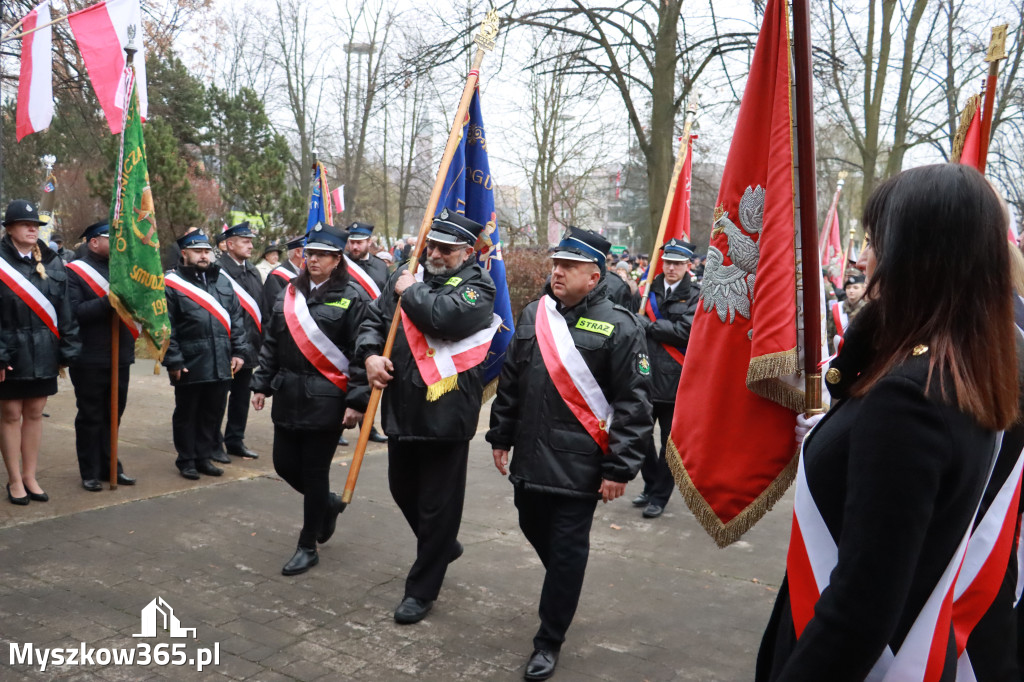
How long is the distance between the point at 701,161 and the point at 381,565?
68.6 feet

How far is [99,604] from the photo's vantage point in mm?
4641

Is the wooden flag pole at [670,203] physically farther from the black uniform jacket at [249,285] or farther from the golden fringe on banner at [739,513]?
the golden fringe on banner at [739,513]

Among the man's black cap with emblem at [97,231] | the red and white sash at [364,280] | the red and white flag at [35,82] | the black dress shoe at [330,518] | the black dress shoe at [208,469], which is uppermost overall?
the red and white flag at [35,82]

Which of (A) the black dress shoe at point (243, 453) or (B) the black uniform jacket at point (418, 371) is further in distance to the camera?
(A) the black dress shoe at point (243, 453)

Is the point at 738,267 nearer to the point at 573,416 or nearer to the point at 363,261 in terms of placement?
the point at 573,416

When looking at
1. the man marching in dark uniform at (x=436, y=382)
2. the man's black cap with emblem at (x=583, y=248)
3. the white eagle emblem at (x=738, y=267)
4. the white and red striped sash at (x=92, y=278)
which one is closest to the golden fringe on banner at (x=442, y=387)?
the man marching in dark uniform at (x=436, y=382)

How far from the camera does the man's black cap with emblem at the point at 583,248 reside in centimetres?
443

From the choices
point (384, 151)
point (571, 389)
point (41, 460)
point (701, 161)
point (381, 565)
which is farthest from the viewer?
point (384, 151)

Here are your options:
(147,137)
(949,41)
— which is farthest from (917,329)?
(949,41)

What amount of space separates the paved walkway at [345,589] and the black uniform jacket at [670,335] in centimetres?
102

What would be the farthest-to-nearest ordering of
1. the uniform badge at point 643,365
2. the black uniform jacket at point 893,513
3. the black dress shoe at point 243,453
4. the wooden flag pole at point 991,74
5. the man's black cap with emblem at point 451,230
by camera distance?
the black dress shoe at point 243,453 < the man's black cap with emblem at point 451,230 < the uniform badge at point 643,365 < the wooden flag pole at point 991,74 < the black uniform jacket at point 893,513

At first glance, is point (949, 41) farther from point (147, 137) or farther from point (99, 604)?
point (99, 604)

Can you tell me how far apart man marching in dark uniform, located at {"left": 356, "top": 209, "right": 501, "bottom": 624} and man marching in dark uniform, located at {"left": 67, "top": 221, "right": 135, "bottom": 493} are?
325 centimetres

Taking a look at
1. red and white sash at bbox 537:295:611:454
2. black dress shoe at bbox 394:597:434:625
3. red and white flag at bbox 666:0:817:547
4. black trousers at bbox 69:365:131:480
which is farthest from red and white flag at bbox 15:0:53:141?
red and white flag at bbox 666:0:817:547
